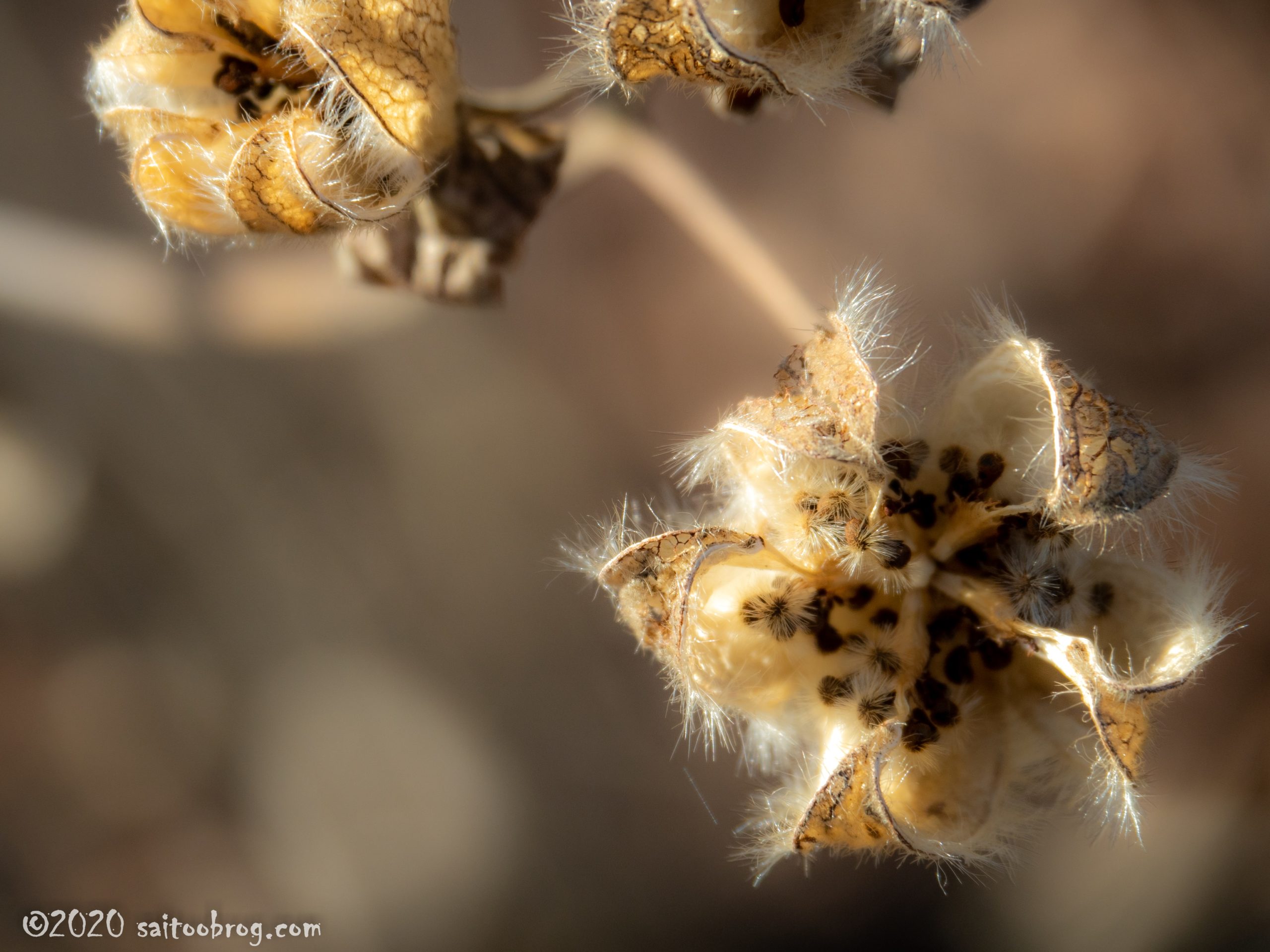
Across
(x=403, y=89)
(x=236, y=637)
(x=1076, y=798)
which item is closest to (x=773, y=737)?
(x=1076, y=798)

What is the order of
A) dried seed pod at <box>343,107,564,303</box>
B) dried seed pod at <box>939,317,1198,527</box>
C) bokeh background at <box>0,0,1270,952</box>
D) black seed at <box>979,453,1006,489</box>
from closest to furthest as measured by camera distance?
dried seed pod at <box>939,317,1198,527</box> → black seed at <box>979,453,1006,489</box> → dried seed pod at <box>343,107,564,303</box> → bokeh background at <box>0,0,1270,952</box>

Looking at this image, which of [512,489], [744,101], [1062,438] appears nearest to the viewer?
[1062,438]

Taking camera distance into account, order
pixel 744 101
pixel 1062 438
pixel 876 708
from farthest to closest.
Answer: pixel 744 101, pixel 876 708, pixel 1062 438

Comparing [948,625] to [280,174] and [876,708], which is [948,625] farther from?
[280,174]

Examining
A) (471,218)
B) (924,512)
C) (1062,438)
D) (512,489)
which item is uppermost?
(1062,438)

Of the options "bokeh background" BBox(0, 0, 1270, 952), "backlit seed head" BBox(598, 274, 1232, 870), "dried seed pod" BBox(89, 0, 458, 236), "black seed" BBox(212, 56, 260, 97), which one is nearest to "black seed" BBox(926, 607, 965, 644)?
"backlit seed head" BBox(598, 274, 1232, 870)

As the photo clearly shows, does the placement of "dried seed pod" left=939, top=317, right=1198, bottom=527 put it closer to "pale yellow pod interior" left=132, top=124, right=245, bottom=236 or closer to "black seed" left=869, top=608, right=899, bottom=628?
"black seed" left=869, top=608, right=899, bottom=628

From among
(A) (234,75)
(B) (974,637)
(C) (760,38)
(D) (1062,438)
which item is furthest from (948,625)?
(A) (234,75)

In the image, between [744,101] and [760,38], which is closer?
[760,38]
